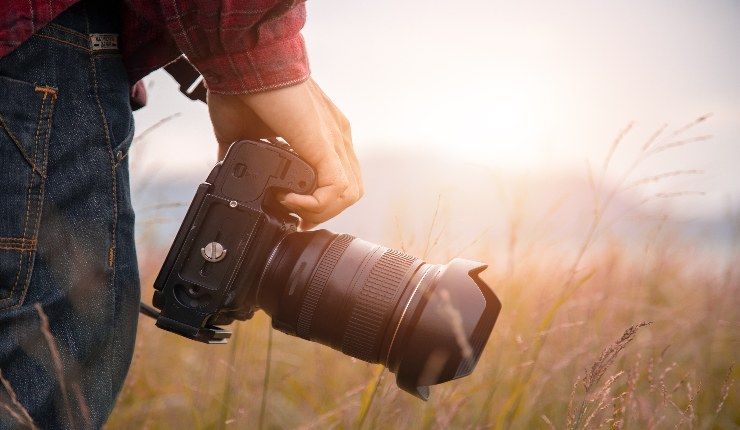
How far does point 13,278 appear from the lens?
0.75 m

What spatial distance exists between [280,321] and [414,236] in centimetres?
48

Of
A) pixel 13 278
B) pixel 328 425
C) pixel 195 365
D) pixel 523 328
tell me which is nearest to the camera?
pixel 13 278

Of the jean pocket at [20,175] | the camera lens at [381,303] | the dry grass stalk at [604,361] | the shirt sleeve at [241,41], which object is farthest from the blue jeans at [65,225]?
the dry grass stalk at [604,361]

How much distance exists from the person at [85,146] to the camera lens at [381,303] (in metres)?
0.25

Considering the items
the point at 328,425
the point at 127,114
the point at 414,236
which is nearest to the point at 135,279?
the point at 127,114

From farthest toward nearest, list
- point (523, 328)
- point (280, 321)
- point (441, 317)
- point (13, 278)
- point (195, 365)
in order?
point (195, 365)
point (523, 328)
point (280, 321)
point (441, 317)
point (13, 278)

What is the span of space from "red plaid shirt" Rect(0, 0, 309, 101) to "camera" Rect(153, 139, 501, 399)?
168mm

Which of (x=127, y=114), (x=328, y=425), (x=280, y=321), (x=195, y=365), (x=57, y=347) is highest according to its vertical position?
(x=127, y=114)

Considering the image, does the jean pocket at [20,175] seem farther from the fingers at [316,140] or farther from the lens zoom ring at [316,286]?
the lens zoom ring at [316,286]

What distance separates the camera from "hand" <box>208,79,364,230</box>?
961 mm

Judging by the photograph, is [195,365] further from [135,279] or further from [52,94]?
[52,94]

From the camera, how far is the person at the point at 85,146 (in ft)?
2.47

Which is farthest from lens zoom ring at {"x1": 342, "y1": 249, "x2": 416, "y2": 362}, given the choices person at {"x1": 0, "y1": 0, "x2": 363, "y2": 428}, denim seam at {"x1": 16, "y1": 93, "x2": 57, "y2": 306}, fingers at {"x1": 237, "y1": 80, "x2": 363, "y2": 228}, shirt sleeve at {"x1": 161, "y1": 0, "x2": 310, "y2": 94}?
denim seam at {"x1": 16, "y1": 93, "x2": 57, "y2": 306}

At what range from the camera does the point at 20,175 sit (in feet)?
2.46
